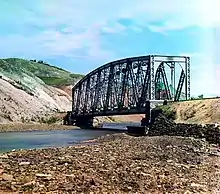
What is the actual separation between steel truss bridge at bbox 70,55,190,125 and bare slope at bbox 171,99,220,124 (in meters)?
15.7


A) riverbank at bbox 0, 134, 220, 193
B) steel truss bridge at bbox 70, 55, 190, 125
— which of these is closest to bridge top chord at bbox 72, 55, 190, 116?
steel truss bridge at bbox 70, 55, 190, 125

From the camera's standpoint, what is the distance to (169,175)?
78.5 feet

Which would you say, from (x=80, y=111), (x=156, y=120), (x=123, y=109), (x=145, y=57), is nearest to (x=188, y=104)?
(x=156, y=120)

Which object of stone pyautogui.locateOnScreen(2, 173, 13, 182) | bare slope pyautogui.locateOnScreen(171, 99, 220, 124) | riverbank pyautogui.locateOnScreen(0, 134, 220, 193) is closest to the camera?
riverbank pyautogui.locateOnScreen(0, 134, 220, 193)

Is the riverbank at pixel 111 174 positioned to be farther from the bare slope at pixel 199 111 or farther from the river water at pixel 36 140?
the bare slope at pixel 199 111

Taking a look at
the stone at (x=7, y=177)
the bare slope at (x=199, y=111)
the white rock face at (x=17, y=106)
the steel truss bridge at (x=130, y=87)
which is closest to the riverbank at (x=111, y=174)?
the stone at (x=7, y=177)

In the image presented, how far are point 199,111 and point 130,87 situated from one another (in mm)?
41395

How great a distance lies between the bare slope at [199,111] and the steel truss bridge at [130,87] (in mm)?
15654

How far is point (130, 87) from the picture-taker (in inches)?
3999

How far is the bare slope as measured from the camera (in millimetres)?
55438

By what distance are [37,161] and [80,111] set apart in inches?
4074

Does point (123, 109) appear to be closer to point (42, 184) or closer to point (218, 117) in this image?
point (218, 117)

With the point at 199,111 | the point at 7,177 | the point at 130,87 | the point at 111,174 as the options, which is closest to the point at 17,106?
the point at 130,87

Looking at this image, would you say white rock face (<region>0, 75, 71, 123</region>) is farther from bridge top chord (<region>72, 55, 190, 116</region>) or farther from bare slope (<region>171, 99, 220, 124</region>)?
bare slope (<region>171, 99, 220, 124</region>)
